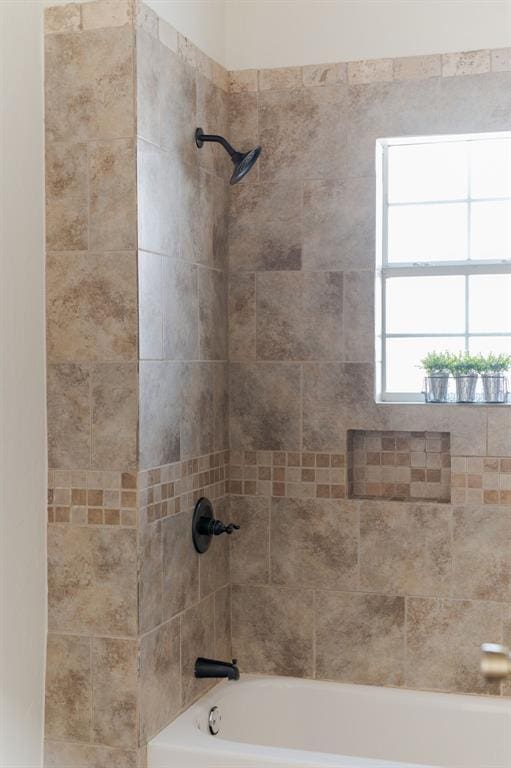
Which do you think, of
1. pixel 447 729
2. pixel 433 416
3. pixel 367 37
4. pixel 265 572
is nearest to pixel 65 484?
pixel 265 572

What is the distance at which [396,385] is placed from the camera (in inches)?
143

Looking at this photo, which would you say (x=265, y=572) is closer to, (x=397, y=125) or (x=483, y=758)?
(x=483, y=758)

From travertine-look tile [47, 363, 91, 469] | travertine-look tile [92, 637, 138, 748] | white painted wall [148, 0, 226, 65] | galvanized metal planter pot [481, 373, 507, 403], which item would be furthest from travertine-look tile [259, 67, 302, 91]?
travertine-look tile [92, 637, 138, 748]

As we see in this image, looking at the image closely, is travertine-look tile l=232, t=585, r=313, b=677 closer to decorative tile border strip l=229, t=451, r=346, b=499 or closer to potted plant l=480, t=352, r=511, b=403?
decorative tile border strip l=229, t=451, r=346, b=499

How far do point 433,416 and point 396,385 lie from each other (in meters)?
0.29

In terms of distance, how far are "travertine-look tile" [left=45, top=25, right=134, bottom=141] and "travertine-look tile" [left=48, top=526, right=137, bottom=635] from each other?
115 cm

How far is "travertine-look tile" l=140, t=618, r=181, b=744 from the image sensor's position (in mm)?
2826

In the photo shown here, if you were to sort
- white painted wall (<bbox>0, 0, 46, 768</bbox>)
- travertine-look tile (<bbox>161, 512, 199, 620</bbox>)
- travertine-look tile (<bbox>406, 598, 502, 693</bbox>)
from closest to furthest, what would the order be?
white painted wall (<bbox>0, 0, 46, 768</bbox>) → travertine-look tile (<bbox>161, 512, 199, 620</bbox>) → travertine-look tile (<bbox>406, 598, 502, 693</bbox>)

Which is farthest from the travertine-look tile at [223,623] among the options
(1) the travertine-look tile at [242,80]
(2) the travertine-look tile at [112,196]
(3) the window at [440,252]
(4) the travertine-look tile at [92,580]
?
(1) the travertine-look tile at [242,80]

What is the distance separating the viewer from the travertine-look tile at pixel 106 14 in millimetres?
2789

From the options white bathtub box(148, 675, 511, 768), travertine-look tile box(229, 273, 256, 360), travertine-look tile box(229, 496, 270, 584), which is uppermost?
travertine-look tile box(229, 273, 256, 360)

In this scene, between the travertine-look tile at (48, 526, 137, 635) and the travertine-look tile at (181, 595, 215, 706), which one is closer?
the travertine-look tile at (48, 526, 137, 635)

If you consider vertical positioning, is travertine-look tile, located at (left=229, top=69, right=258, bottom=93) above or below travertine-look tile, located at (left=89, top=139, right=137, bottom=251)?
above

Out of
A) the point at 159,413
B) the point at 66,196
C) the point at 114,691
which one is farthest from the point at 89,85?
the point at 114,691
